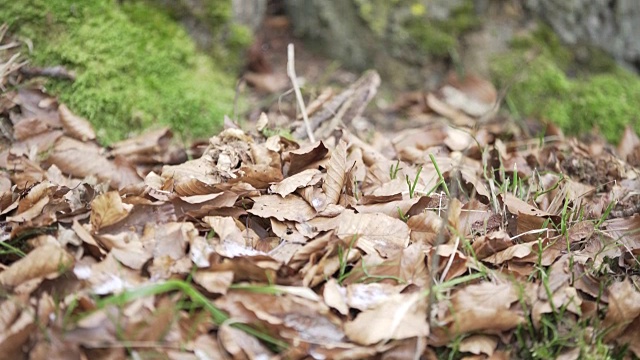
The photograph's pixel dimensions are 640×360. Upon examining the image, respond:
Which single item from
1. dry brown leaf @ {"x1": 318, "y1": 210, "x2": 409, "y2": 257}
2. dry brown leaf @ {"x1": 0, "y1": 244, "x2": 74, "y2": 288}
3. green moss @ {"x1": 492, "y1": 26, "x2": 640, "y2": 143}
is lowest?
green moss @ {"x1": 492, "y1": 26, "x2": 640, "y2": 143}

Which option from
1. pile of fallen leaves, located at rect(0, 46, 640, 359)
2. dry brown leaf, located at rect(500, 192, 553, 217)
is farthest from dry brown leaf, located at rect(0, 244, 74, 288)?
dry brown leaf, located at rect(500, 192, 553, 217)

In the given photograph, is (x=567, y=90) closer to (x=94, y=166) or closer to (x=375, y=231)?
(x=375, y=231)

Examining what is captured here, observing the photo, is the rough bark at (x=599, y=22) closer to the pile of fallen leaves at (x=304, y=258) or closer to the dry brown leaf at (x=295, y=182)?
the pile of fallen leaves at (x=304, y=258)

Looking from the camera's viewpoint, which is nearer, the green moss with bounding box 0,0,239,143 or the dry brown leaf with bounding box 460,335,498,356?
the dry brown leaf with bounding box 460,335,498,356

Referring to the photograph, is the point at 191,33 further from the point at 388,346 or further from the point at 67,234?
the point at 388,346

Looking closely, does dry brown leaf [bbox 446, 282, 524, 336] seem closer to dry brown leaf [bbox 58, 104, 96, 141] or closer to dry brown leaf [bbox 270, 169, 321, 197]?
dry brown leaf [bbox 270, 169, 321, 197]

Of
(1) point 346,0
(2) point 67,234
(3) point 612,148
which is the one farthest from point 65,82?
(3) point 612,148

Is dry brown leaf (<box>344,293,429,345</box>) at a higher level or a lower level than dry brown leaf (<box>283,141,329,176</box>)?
lower

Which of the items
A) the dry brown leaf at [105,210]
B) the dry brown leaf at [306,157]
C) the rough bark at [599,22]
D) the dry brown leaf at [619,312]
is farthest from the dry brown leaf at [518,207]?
the rough bark at [599,22]
